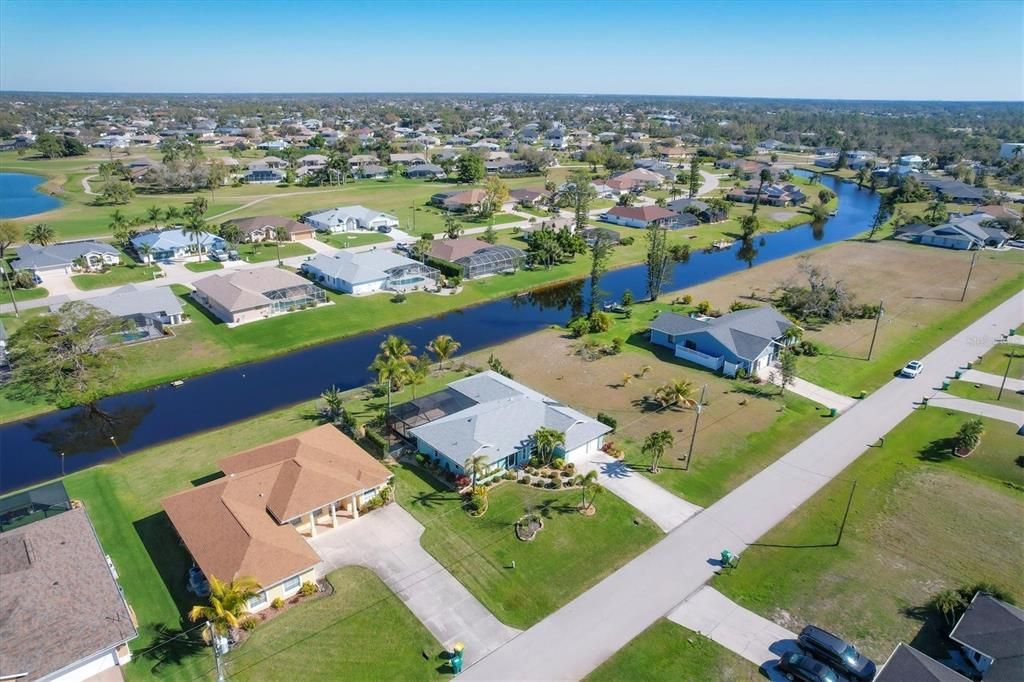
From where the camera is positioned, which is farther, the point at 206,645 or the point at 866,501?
the point at 866,501

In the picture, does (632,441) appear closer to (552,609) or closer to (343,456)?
(552,609)

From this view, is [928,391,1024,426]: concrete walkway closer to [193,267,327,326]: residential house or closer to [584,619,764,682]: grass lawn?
[584,619,764,682]: grass lawn

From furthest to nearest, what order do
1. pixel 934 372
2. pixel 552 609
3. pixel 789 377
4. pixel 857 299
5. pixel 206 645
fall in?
1. pixel 857 299
2. pixel 934 372
3. pixel 789 377
4. pixel 552 609
5. pixel 206 645

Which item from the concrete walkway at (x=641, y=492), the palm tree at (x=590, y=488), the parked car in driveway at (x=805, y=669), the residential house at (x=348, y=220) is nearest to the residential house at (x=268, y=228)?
the residential house at (x=348, y=220)

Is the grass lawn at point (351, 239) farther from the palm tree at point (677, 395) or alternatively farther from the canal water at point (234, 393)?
the palm tree at point (677, 395)

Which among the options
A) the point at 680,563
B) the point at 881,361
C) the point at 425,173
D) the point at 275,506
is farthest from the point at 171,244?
the point at 881,361

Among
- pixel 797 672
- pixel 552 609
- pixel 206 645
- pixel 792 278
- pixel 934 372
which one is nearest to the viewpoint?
pixel 797 672

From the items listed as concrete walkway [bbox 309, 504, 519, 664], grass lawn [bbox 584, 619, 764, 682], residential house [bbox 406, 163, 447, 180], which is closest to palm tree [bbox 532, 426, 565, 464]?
concrete walkway [bbox 309, 504, 519, 664]

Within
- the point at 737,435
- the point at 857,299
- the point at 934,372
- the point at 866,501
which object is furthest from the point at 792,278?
the point at 866,501
